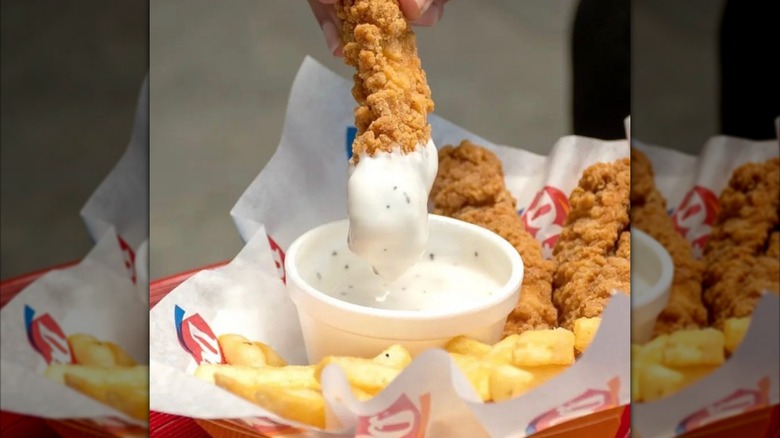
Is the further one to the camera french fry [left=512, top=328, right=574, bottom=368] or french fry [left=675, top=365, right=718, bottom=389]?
french fry [left=512, top=328, right=574, bottom=368]

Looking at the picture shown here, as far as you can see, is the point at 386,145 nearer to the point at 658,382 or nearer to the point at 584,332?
the point at 584,332

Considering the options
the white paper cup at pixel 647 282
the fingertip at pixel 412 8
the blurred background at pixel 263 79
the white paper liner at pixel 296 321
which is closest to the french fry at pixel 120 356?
the white paper cup at pixel 647 282

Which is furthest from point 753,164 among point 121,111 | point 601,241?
point 601,241

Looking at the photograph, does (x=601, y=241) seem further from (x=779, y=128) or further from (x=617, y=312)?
(x=779, y=128)

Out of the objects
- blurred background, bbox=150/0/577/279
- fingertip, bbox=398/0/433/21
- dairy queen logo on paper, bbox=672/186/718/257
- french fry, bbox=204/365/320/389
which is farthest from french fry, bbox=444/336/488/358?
blurred background, bbox=150/0/577/279

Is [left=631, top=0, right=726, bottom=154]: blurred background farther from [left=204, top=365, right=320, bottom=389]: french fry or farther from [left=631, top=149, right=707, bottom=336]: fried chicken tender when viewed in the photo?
[left=204, top=365, right=320, bottom=389]: french fry

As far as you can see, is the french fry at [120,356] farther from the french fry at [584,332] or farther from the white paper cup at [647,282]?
the french fry at [584,332]
